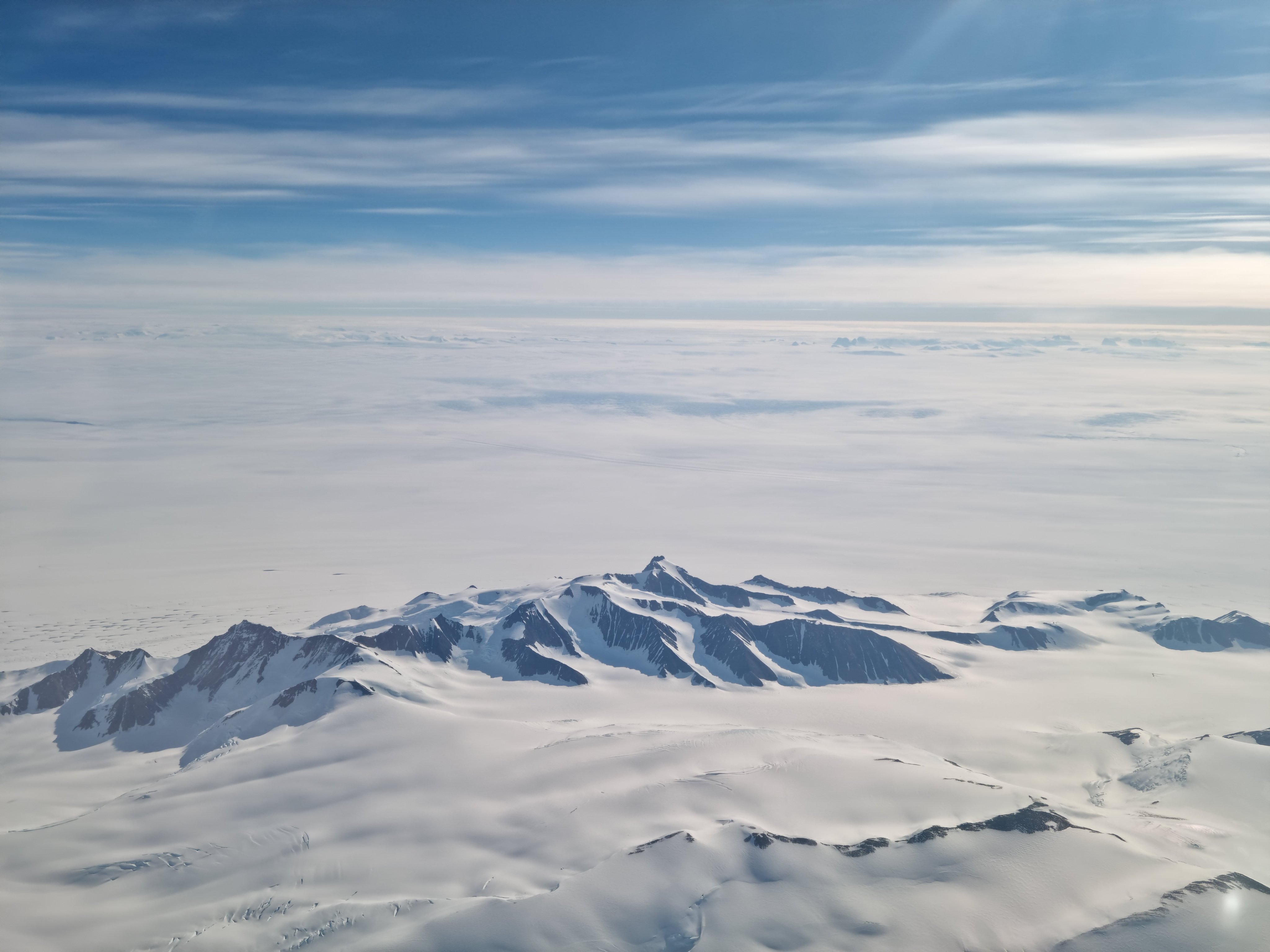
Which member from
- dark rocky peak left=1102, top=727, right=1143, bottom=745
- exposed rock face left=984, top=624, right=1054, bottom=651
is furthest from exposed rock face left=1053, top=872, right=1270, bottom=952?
exposed rock face left=984, top=624, right=1054, bottom=651

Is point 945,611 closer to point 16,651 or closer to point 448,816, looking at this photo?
point 448,816

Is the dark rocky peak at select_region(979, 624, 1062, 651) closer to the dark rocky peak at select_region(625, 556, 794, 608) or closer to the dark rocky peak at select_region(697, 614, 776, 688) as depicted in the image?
the dark rocky peak at select_region(625, 556, 794, 608)

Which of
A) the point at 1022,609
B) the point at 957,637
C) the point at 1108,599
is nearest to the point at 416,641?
the point at 957,637

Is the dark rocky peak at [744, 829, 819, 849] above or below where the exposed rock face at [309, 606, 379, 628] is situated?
above

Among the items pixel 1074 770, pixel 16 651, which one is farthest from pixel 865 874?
pixel 16 651

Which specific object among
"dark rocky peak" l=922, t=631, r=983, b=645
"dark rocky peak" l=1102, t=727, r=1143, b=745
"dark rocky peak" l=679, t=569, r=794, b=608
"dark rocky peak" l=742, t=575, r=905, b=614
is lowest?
"dark rocky peak" l=922, t=631, r=983, b=645

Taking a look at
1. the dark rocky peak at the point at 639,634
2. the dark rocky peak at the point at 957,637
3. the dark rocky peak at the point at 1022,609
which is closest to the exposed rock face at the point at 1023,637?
the dark rocky peak at the point at 957,637
